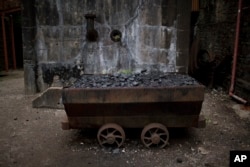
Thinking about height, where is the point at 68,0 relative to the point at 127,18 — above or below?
above

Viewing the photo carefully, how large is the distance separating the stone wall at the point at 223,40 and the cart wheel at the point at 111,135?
4.01 meters

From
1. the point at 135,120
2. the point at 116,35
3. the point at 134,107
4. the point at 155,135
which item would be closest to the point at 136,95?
the point at 134,107

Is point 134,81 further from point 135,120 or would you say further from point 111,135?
point 111,135

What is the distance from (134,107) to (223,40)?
576 centimetres

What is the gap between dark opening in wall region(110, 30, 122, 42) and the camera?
7230 millimetres

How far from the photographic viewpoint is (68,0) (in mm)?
7199

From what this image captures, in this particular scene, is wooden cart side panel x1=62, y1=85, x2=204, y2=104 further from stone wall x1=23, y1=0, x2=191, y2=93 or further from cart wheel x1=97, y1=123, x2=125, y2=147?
stone wall x1=23, y1=0, x2=191, y2=93

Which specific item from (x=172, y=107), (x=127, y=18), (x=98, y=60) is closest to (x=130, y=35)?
(x=127, y=18)

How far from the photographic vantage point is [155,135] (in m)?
4.34

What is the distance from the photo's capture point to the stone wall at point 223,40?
7.00 meters

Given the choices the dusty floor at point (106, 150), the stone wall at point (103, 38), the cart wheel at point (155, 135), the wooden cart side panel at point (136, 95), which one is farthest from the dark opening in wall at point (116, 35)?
the cart wheel at point (155, 135)

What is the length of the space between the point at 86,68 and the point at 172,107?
12.4 feet

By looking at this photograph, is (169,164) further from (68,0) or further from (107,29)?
(68,0)

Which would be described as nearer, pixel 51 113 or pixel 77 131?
pixel 77 131
